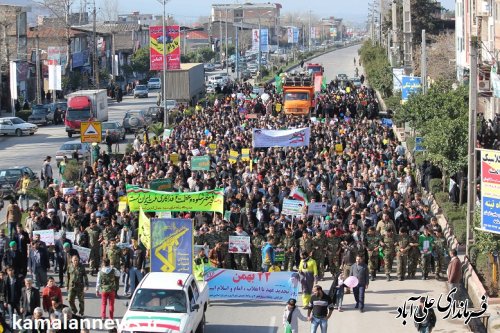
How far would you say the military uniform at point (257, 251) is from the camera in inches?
931

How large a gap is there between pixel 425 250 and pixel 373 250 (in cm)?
111

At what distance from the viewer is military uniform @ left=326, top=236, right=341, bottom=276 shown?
23609mm

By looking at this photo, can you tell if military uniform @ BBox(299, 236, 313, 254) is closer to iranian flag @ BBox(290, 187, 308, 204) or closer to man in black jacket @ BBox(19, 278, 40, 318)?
iranian flag @ BBox(290, 187, 308, 204)

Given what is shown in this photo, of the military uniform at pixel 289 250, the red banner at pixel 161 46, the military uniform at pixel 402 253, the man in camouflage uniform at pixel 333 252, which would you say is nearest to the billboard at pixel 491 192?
the military uniform at pixel 402 253

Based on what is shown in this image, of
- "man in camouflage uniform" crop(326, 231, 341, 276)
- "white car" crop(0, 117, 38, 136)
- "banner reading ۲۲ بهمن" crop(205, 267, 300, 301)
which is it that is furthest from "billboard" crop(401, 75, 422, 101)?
"banner reading ۲۲ بهمن" crop(205, 267, 300, 301)

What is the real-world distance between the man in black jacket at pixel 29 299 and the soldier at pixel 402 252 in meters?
8.04

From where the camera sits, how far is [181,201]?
2473 cm

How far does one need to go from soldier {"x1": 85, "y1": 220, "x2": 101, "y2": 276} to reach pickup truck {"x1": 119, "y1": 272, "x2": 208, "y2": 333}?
18.7 ft

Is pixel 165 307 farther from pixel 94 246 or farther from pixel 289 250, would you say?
pixel 94 246

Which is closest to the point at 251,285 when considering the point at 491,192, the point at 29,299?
the point at 29,299

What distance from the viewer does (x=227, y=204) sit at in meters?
27.6

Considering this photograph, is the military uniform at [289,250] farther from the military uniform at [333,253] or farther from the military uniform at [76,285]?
the military uniform at [76,285]

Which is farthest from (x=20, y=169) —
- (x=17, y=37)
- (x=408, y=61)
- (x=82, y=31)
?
(x=82, y=31)

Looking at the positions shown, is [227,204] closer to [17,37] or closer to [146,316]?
[146,316]
